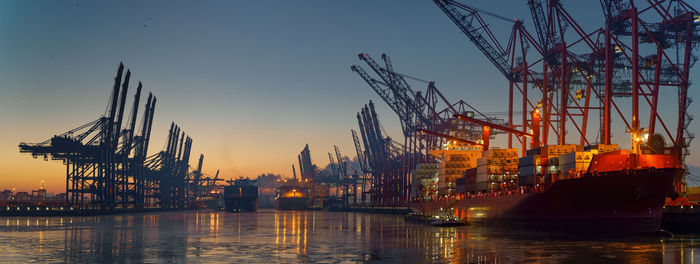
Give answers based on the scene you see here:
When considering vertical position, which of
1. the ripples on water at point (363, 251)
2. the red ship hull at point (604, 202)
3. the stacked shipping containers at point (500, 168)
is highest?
the stacked shipping containers at point (500, 168)

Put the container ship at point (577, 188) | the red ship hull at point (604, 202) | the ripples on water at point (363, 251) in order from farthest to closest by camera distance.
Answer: the container ship at point (577, 188), the red ship hull at point (604, 202), the ripples on water at point (363, 251)

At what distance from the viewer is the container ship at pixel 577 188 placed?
175 ft

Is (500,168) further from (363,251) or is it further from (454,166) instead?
(363,251)

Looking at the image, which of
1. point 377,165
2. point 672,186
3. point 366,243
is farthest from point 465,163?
point 377,165

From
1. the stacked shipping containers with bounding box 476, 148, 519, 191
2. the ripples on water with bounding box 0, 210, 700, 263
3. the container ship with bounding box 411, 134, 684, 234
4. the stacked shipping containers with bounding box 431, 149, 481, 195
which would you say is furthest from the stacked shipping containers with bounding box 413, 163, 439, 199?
the ripples on water with bounding box 0, 210, 700, 263

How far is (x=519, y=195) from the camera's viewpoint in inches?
2525

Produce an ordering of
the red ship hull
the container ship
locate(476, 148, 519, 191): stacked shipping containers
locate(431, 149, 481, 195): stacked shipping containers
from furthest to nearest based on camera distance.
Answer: locate(431, 149, 481, 195): stacked shipping containers, locate(476, 148, 519, 191): stacked shipping containers, the container ship, the red ship hull

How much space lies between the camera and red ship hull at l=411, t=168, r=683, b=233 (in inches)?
2078

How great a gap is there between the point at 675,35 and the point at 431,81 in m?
72.9

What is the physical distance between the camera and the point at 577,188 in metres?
56.5

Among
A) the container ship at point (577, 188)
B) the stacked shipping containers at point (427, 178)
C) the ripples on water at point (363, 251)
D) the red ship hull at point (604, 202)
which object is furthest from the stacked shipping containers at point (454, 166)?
the ripples on water at point (363, 251)

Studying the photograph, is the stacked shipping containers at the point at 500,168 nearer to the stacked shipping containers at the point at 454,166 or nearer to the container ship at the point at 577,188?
the container ship at the point at 577,188

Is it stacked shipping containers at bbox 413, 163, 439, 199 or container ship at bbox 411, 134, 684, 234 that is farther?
stacked shipping containers at bbox 413, 163, 439, 199

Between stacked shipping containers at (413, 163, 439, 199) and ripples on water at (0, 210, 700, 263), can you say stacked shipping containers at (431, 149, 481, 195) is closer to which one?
stacked shipping containers at (413, 163, 439, 199)
